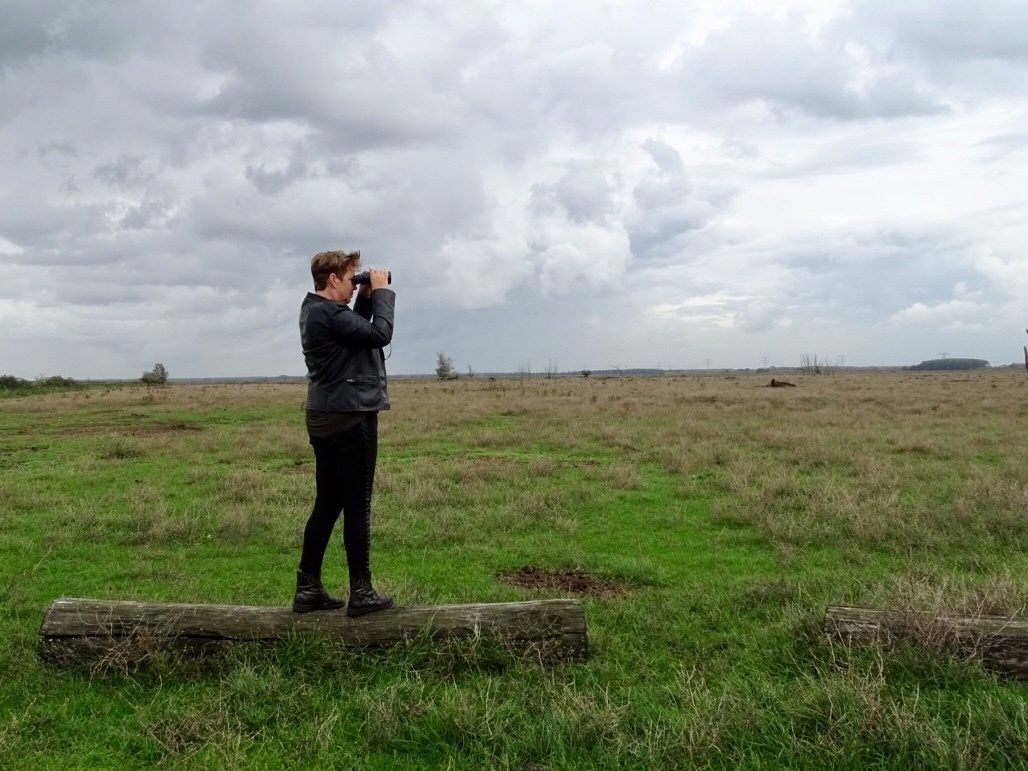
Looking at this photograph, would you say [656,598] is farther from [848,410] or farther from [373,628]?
[848,410]

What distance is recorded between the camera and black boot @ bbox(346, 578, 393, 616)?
4742mm

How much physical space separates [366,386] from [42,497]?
9079 millimetres

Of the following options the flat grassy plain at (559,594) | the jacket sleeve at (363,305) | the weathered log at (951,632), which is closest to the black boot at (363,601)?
the flat grassy plain at (559,594)

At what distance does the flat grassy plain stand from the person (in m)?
0.52

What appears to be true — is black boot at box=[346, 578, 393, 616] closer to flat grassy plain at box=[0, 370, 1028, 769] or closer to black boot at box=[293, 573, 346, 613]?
black boot at box=[293, 573, 346, 613]

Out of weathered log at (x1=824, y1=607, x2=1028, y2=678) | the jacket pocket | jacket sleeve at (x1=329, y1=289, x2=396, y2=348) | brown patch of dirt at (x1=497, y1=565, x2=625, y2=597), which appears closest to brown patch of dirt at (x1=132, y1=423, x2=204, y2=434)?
brown patch of dirt at (x1=497, y1=565, x2=625, y2=597)

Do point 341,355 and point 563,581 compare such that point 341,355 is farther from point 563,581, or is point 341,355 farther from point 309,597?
point 563,581

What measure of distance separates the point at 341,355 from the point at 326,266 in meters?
0.61

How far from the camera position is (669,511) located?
33.0 ft

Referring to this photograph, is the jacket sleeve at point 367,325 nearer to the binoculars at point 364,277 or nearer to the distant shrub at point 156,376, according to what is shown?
the binoculars at point 364,277

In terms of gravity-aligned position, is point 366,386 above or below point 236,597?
above

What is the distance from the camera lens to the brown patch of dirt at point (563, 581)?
6.67m

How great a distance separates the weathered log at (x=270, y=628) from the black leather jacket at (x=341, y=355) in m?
1.44

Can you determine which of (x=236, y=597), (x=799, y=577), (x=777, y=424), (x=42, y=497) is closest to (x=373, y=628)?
(x=236, y=597)
